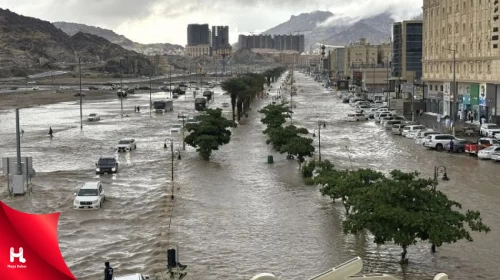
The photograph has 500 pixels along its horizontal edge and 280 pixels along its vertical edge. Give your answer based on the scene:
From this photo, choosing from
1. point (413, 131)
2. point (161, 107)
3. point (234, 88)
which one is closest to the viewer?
point (413, 131)

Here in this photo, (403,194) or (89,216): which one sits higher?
(403,194)

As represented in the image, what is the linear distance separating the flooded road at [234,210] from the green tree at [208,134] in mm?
850

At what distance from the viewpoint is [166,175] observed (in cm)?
3647

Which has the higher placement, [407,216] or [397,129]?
[407,216]

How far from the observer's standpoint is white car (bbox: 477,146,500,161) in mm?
40094

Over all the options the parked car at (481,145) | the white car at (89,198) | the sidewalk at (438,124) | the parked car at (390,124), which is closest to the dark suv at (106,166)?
the white car at (89,198)

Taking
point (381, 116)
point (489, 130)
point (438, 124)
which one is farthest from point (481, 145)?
point (381, 116)

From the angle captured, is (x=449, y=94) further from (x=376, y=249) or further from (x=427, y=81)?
(x=376, y=249)

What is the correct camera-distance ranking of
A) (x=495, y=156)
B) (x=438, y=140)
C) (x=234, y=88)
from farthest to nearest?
(x=234, y=88), (x=438, y=140), (x=495, y=156)

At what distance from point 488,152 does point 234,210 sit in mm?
19297

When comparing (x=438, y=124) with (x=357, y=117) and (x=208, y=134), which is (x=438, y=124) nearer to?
(x=357, y=117)

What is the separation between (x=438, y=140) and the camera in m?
45.9

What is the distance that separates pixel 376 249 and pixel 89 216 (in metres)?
11.0

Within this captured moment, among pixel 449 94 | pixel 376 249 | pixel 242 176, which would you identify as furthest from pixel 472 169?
pixel 449 94
